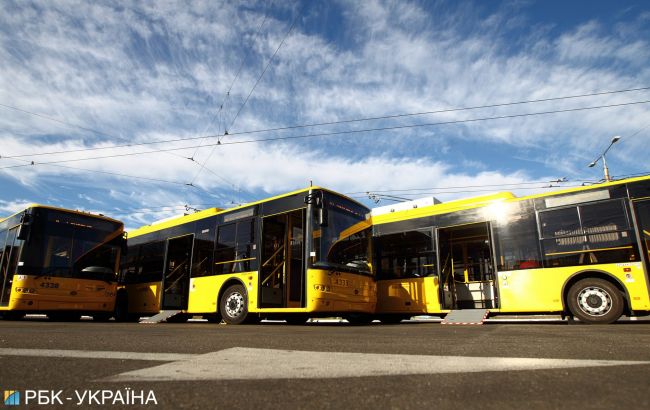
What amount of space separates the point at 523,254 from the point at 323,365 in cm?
785

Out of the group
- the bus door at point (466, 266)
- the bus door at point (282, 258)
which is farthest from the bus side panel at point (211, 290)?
the bus door at point (466, 266)

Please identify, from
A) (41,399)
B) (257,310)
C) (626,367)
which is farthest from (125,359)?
(257,310)

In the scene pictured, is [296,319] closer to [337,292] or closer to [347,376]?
[337,292]

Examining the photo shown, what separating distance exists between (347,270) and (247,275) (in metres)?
2.32

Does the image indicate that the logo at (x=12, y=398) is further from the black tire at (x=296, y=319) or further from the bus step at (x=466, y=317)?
the black tire at (x=296, y=319)

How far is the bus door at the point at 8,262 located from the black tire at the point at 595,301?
42.1 ft

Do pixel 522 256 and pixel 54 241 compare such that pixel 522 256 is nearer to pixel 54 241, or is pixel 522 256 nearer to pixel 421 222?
pixel 421 222

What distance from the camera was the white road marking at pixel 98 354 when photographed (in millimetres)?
2967

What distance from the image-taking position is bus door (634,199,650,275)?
7688 mm

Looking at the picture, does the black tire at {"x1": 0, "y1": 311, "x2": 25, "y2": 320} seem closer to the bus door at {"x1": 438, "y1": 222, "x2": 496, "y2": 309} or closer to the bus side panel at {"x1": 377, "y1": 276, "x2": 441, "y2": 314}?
the bus side panel at {"x1": 377, "y1": 276, "x2": 441, "y2": 314}

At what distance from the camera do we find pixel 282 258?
9562 mm

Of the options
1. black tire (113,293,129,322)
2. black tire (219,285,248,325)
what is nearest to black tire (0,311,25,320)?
black tire (113,293,129,322)

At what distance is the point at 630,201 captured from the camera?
7.95 m

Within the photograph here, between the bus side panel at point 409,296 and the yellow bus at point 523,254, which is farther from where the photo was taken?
the bus side panel at point 409,296
